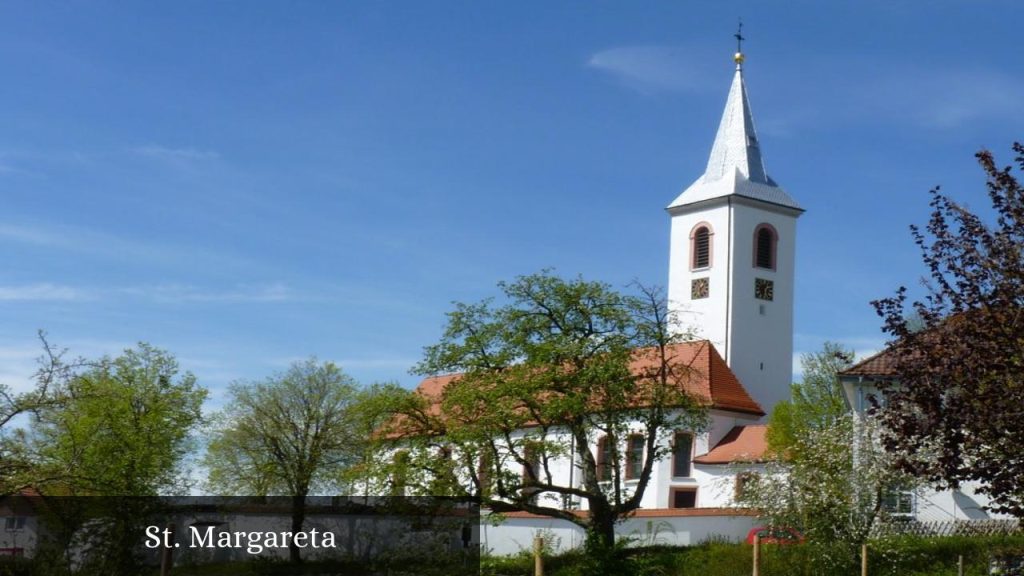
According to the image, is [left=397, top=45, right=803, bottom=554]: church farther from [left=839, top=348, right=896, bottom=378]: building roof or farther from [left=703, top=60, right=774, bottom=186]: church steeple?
[left=839, top=348, right=896, bottom=378]: building roof

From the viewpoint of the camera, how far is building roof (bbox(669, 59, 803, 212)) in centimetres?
6756

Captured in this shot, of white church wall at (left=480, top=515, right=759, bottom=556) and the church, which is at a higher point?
the church

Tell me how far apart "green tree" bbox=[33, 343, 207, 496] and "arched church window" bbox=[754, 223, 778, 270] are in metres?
34.3

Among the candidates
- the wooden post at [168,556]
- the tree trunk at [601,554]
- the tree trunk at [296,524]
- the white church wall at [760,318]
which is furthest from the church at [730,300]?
the wooden post at [168,556]

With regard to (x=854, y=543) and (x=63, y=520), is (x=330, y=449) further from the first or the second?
(x=63, y=520)

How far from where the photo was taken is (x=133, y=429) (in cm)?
3428

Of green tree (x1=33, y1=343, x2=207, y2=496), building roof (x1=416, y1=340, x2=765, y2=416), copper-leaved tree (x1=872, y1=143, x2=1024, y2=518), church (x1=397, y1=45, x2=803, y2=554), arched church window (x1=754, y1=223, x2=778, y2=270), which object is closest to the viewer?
copper-leaved tree (x1=872, y1=143, x2=1024, y2=518)

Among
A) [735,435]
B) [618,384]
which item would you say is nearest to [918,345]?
[618,384]

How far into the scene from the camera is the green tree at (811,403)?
54625 millimetres

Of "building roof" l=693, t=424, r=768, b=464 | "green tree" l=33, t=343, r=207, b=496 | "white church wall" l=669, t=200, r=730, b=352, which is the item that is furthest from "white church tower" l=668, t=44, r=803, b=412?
"green tree" l=33, t=343, r=207, b=496

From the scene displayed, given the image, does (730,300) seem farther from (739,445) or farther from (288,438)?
(288,438)

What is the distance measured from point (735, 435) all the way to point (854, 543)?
2538 cm

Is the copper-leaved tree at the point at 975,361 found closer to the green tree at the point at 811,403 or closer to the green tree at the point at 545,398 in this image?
the green tree at the point at 545,398

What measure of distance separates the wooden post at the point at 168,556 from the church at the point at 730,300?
37.1 meters
